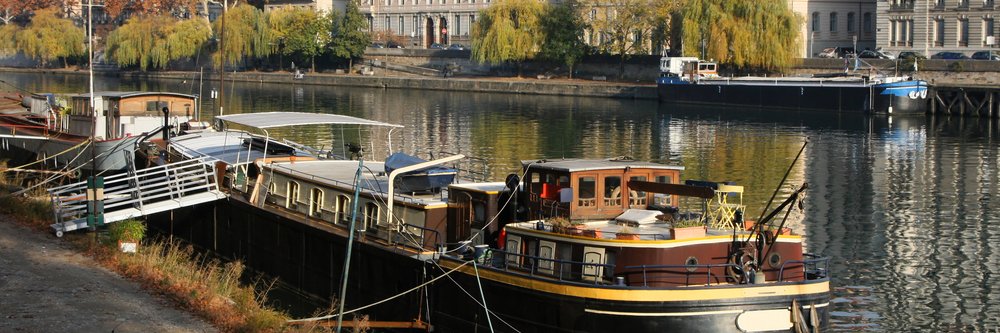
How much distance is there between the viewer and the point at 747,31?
9731 cm

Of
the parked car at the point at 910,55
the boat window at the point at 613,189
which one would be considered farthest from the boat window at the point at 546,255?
the parked car at the point at 910,55

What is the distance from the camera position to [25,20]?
587 feet

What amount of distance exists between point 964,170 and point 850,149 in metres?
8.93

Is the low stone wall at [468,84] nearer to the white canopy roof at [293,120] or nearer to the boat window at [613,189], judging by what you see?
the white canopy roof at [293,120]

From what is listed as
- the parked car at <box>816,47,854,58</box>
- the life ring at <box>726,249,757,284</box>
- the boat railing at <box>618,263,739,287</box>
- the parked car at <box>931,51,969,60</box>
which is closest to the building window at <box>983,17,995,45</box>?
the parked car at <box>931,51,969,60</box>

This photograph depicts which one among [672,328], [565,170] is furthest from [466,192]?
[672,328]

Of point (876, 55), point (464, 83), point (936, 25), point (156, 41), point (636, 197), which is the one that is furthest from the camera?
point (156, 41)

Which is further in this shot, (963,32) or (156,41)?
(156,41)

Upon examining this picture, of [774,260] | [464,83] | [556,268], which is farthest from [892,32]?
[556,268]

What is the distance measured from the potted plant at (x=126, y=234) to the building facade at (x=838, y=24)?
91139 mm

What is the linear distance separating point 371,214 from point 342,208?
3.93 feet

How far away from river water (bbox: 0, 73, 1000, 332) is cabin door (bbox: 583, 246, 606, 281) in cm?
667

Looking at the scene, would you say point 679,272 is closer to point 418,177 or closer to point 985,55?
point 418,177

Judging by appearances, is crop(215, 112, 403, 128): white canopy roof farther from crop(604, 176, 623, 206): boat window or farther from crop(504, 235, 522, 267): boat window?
crop(604, 176, 623, 206): boat window
